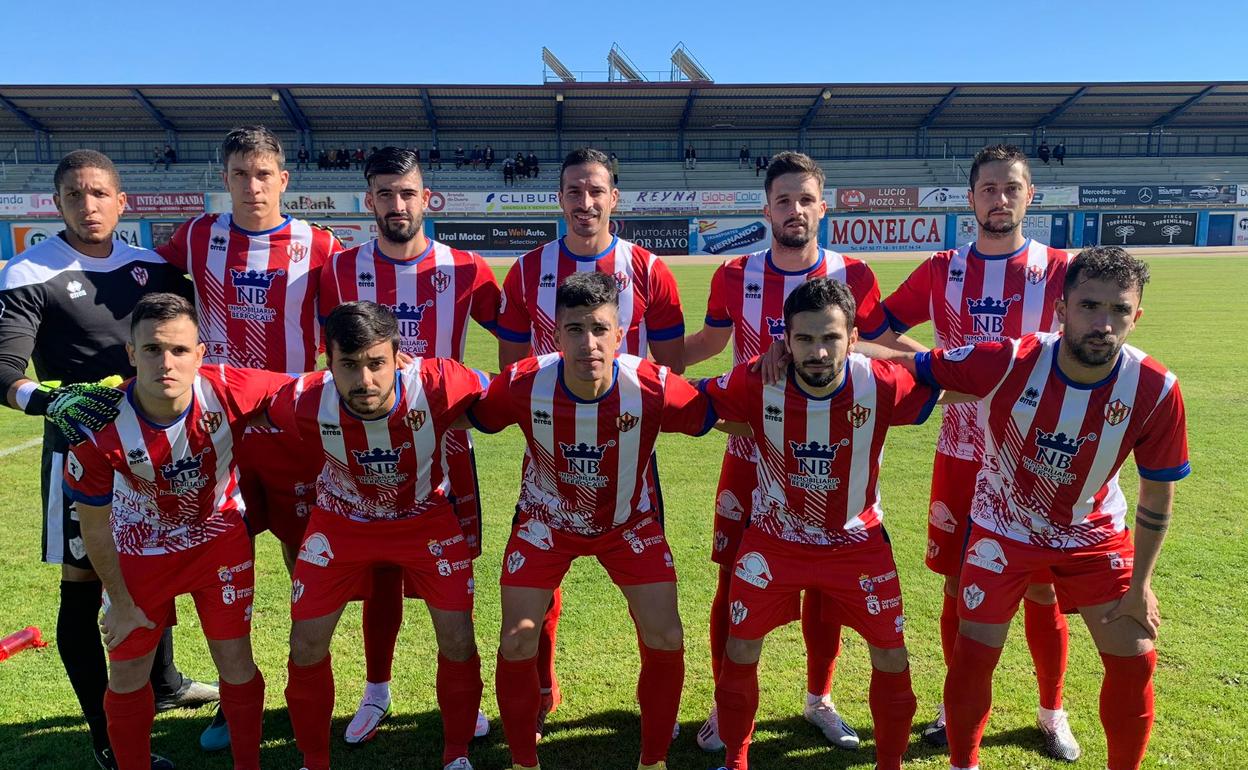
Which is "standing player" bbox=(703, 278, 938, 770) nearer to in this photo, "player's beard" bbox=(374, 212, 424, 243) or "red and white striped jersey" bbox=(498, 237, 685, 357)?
"red and white striped jersey" bbox=(498, 237, 685, 357)

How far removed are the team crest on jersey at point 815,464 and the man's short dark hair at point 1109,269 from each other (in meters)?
0.97

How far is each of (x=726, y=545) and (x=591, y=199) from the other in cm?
165

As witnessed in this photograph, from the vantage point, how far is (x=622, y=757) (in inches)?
126

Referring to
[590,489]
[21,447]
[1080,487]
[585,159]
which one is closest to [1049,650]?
[1080,487]

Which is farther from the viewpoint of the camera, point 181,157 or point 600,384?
point 181,157

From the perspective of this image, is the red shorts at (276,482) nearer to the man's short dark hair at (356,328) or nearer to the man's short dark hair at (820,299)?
the man's short dark hair at (356,328)

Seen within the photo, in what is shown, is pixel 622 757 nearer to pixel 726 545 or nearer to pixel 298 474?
pixel 726 545

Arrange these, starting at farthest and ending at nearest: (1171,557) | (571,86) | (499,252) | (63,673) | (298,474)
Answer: (571,86) → (499,252) → (1171,557) → (63,673) → (298,474)

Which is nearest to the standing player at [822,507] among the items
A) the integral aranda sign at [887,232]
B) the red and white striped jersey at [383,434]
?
the red and white striped jersey at [383,434]

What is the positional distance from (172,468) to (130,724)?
91cm

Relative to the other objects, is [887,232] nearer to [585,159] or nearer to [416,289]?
[585,159]

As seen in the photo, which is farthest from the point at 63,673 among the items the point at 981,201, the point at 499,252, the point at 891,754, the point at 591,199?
the point at 499,252

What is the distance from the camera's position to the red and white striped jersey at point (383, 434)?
123 inches

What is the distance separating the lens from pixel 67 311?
127 inches
